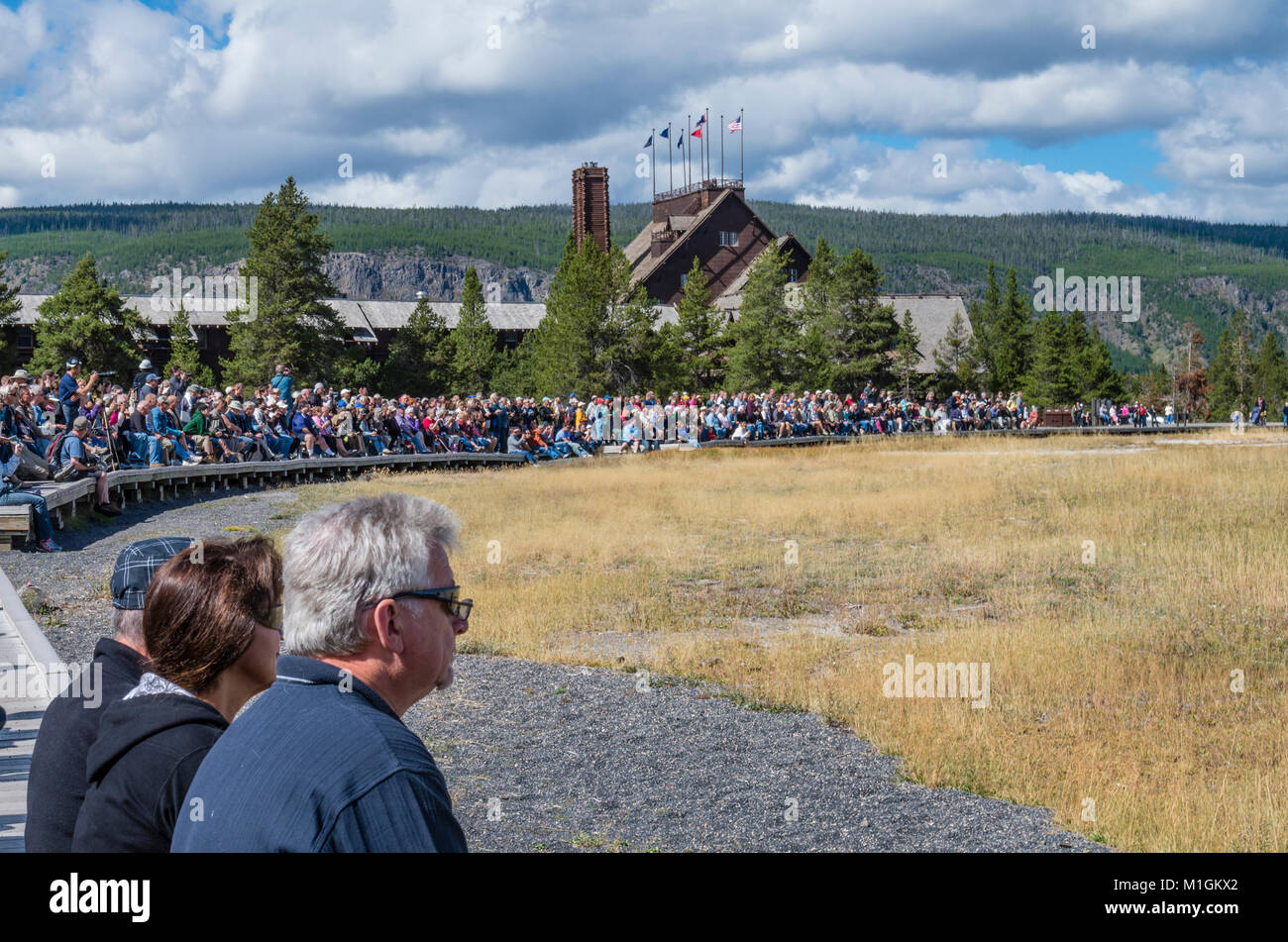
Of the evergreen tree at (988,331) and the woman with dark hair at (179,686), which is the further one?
the evergreen tree at (988,331)

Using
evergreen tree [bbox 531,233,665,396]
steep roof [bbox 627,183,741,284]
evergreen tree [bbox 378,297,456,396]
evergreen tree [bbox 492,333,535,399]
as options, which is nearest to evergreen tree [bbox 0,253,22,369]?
evergreen tree [bbox 378,297,456,396]

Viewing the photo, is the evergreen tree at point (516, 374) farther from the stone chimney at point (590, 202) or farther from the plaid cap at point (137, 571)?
the plaid cap at point (137, 571)

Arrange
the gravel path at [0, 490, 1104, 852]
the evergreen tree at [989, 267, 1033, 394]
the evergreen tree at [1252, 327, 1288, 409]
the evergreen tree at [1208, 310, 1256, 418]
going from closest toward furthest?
1. the gravel path at [0, 490, 1104, 852]
2. the evergreen tree at [989, 267, 1033, 394]
3. the evergreen tree at [1208, 310, 1256, 418]
4. the evergreen tree at [1252, 327, 1288, 409]

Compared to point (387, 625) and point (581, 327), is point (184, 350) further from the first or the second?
point (387, 625)

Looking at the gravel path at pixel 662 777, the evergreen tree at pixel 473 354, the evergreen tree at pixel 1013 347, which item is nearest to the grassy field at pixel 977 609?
the gravel path at pixel 662 777

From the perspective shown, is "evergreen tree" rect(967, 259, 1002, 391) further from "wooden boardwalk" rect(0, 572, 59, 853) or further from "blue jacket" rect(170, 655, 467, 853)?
"blue jacket" rect(170, 655, 467, 853)

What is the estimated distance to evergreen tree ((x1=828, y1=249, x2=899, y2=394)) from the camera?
71.9 meters

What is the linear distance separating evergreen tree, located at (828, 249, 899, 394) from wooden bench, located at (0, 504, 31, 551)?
57.0 m

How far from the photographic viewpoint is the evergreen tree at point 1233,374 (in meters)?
113

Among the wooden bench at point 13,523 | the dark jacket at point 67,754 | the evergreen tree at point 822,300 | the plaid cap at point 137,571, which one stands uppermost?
the evergreen tree at point 822,300

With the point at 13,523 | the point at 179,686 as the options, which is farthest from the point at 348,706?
the point at 13,523

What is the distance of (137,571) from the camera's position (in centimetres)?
380

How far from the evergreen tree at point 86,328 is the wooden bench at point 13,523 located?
51908 mm

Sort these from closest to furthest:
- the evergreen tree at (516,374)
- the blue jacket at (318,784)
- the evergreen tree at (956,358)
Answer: the blue jacket at (318,784)
the evergreen tree at (516,374)
the evergreen tree at (956,358)
